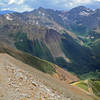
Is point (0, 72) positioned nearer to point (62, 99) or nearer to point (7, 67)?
point (7, 67)

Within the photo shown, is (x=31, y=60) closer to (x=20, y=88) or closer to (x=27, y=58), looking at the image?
(x=27, y=58)

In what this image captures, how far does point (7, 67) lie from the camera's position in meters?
35.8

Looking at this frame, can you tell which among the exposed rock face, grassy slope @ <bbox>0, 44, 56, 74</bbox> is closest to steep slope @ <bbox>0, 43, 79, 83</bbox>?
grassy slope @ <bbox>0, 44, 56, 74</bbox>

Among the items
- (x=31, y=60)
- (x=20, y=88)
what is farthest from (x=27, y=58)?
(x=20, y=88)

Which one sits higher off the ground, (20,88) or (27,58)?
(20,88)

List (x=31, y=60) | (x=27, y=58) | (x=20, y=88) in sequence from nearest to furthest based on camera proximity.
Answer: (x=20, y=88) → (x=27, y=58) → (x=31, y=60)

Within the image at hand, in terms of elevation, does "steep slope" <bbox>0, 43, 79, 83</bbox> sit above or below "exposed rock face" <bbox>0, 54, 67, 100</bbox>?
below

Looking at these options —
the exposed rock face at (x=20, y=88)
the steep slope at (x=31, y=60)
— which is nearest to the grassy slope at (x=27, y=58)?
the steep slope at (x=31, y=60)

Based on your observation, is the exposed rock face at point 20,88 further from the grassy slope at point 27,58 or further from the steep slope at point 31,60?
the grassy slope at point 27,58

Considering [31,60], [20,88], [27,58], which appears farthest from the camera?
[31,60]

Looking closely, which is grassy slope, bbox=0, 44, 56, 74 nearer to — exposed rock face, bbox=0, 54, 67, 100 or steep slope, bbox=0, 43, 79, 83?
steep slope, bbox=0, 43, 79, 83

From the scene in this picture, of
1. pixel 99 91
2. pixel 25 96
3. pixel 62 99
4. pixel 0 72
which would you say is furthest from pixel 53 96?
pixel 99 91

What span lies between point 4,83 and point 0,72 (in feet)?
12.5

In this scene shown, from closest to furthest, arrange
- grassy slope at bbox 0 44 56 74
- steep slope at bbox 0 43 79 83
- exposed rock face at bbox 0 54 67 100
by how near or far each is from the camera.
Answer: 1. exposed rock face at bbox 0 54 67 100
2. grassy slope at bbox 0 44 56 74
3. steep slope at bbox 0 43 79 83
